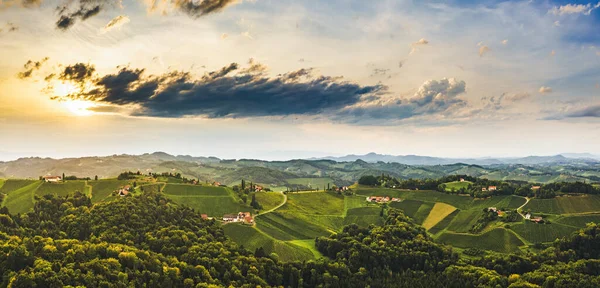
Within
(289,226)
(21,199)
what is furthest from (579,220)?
(21,199)

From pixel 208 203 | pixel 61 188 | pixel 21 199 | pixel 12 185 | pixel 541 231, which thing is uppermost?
pixel 12 185

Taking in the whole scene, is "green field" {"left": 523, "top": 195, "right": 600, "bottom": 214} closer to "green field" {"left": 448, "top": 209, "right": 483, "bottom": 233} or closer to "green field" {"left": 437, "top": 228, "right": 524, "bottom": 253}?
"green field" {"left": 448, "top": 209, "right": 483, "bottom": 233}

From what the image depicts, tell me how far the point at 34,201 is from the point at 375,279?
Result: 147029 mm

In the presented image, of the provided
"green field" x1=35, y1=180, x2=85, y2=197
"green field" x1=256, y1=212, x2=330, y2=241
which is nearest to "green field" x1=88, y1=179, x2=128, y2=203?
"green field" x1=35, y1=180, x2=85, y2=197

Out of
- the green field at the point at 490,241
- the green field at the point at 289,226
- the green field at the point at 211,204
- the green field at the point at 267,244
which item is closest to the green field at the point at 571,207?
the green field at the point at 490,241

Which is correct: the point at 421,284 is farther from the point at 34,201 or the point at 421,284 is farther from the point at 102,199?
the point at 34,201

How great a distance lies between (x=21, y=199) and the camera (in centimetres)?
17125

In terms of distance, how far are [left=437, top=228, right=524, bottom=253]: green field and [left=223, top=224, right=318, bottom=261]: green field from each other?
65.5m

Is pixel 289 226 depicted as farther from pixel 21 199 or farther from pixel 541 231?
pixel 21 199

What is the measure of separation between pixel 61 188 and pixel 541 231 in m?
221

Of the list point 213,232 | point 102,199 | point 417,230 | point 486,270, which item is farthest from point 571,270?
point 102,199

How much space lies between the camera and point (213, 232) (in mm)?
152875

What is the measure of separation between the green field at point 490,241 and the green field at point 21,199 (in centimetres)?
18230

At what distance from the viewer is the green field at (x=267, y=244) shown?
146 metres
